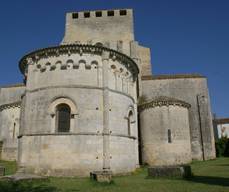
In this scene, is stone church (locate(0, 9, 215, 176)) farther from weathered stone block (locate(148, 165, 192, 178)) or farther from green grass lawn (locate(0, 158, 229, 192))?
weathered stone block (locate(148, 165, 192, 178))

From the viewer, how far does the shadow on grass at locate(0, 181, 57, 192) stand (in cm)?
823

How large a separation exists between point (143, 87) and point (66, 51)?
15.5 metres

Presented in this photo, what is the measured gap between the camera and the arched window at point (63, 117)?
13.6m

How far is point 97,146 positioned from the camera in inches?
524

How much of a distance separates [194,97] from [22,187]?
75.1ft

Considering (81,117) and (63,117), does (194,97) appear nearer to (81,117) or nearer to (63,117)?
(81,117)

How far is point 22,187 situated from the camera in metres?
8.80

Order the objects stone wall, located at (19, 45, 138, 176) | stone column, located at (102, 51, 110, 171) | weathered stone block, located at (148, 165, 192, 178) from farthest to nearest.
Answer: stone column, located at (102, 51, 110, 171) < stone wall, located at (19, 45, 138, 176) < weathered stone block, located at (148, 165, 192, 178)

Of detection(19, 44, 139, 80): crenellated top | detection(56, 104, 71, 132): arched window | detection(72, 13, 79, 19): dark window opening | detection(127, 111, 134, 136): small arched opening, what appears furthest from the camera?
detection(72, 13, 79, 19): dark window opening

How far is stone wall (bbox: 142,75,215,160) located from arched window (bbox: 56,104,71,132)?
15.5 m

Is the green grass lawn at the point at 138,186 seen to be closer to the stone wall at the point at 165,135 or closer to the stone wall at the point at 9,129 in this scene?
the stone wall at the point at 165,135

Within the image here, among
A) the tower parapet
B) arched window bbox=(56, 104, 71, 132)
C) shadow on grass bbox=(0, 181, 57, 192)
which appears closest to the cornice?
the tower parapet

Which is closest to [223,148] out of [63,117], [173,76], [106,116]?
[173,76]

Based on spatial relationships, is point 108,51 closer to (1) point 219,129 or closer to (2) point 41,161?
(2) point 41,161
